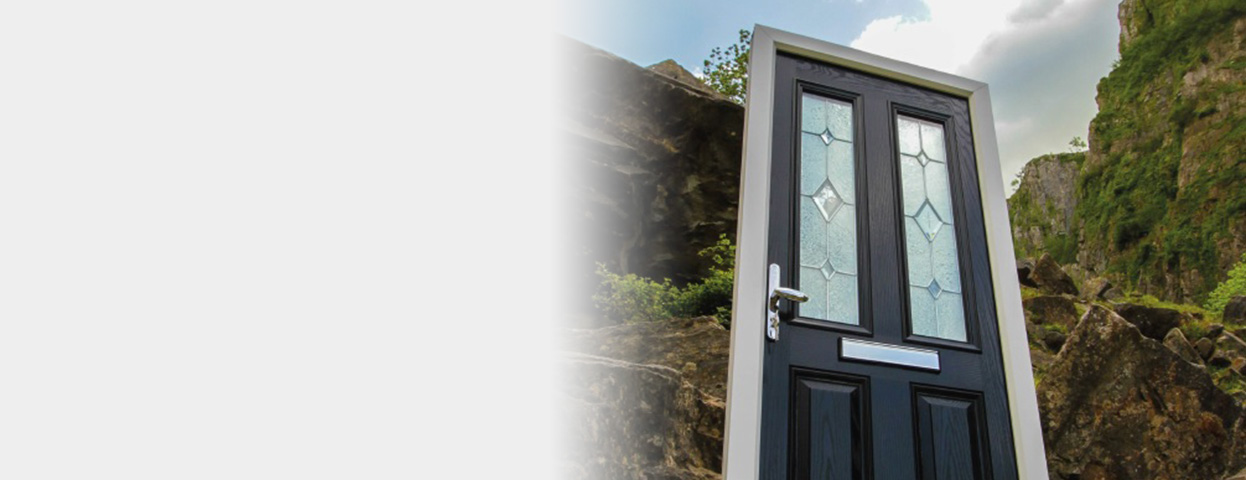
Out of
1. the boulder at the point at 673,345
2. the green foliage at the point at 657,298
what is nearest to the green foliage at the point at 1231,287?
the green foliage at the point at 657,298

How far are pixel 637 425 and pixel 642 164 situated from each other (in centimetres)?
250

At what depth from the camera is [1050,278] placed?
5.93m

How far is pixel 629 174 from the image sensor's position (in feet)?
16.6

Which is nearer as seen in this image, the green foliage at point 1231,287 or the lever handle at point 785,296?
the lever handle at point 785,296

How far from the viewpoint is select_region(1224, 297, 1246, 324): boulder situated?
5.50 m

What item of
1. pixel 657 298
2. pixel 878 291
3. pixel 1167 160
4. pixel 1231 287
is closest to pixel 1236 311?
pixel 1231 287

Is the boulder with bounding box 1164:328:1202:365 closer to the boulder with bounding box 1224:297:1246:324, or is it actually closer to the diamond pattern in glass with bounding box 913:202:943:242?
the boulder with bounding box 1224:297:1246:324

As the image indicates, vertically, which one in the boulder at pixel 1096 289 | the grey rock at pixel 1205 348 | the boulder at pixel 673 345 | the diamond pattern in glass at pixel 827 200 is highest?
the boulder at pixel 1096 289

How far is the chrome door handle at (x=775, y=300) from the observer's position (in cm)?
198

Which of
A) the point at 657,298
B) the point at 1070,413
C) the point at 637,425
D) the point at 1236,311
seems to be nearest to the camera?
the point at 637,425

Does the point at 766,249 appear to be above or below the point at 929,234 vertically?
below

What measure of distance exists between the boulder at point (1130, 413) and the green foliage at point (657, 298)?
173cm

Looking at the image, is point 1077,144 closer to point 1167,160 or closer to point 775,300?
point 1167,160

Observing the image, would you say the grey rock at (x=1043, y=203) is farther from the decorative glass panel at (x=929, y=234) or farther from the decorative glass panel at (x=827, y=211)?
the decorative glass panel at (x=827, y=211)
